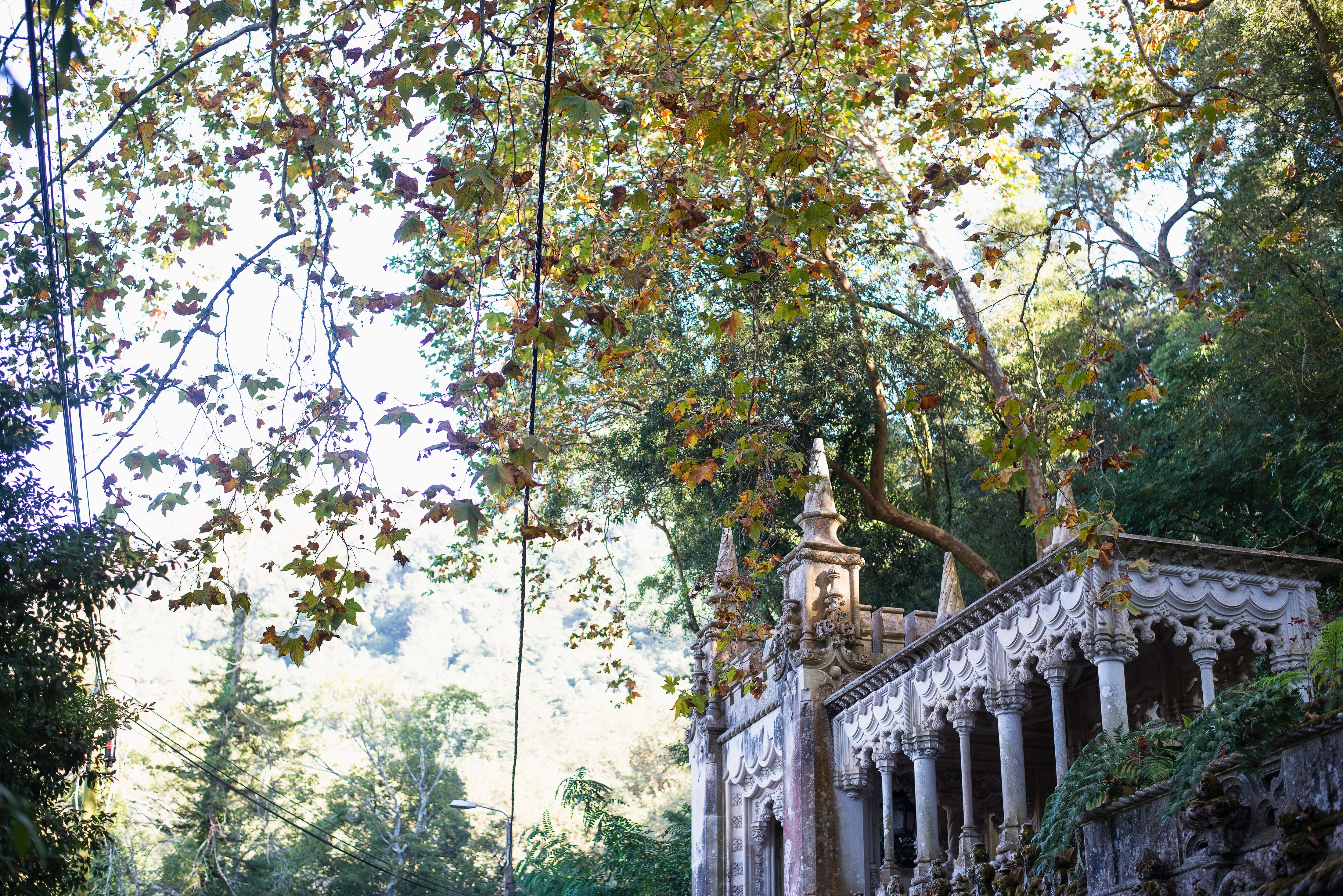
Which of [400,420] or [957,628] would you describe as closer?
[400,420]

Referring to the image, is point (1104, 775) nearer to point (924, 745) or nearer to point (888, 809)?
point (924, 745)

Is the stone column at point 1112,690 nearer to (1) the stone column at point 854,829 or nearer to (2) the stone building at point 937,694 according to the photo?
(2) the stone building at point 937,694

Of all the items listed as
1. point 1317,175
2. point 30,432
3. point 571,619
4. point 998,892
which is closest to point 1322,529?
point 1317,175

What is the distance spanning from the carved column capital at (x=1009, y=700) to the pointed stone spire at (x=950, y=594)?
214 cm

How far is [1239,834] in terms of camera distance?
7406mm

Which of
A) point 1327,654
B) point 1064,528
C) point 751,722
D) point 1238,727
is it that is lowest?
point 1238,727

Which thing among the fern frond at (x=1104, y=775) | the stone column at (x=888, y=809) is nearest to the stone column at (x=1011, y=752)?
the fern frond at (x=1104, y=775)

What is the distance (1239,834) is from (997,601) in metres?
4.62

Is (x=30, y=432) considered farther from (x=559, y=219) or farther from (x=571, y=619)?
(x=571, y=619)

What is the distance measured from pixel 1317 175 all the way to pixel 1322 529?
546cm

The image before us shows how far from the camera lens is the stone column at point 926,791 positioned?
1320cm

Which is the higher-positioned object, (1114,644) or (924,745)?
(1114,644)

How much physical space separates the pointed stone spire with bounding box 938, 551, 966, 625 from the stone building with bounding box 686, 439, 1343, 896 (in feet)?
0.10

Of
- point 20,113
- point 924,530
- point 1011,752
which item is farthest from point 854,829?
point 20,113
